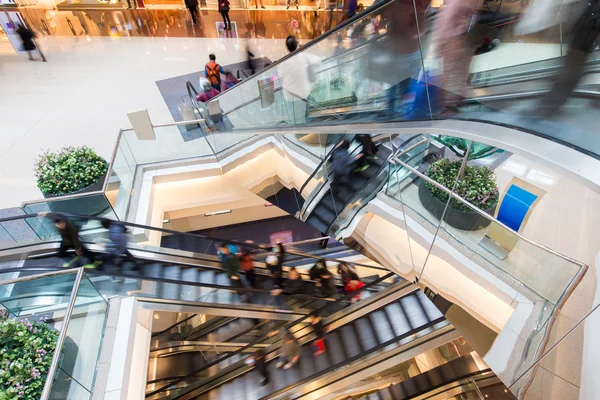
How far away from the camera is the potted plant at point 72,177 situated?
4.88 meters

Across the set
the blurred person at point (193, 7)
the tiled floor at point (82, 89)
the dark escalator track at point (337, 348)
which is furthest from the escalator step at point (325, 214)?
the blurred person at point (193, 7)

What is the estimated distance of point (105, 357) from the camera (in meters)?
3.93

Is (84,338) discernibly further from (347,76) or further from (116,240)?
Answer: (347,76)

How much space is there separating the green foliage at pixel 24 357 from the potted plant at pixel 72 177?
1.77 meters

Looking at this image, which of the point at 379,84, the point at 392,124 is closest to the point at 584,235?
the point at 392,124

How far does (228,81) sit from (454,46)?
6503 mm

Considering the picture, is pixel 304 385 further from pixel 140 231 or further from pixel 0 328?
pixel 0 328

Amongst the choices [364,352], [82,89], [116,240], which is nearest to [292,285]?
[364,352]

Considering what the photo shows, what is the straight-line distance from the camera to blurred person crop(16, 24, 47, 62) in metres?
9.65

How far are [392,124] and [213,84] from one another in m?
5.78

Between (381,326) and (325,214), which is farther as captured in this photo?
(381,326)

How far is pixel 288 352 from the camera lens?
6.52m

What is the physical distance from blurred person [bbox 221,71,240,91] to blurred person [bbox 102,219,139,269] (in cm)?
436

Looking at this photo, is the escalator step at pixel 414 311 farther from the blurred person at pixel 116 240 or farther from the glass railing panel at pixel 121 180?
the glass railing panel at pixel 121 180
